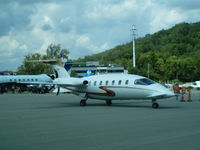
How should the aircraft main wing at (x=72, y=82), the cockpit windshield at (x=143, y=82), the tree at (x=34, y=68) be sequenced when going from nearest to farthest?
the cockpit windshield at (x=143, y=82), the aircraft main wing at (x=72, y=82), the tree at (x=34, y=68)

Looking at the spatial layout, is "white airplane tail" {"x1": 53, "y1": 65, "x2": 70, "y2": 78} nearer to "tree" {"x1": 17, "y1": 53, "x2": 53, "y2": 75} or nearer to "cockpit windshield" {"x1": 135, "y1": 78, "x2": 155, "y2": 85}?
"cockpit windshield" {"x1": 135, "y1": 78, "x2": 155, "y2": 85}

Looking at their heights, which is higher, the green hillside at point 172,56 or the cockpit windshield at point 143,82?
the green hillside at point 172,56

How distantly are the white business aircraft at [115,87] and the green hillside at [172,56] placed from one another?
67.7m

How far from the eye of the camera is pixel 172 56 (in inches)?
4385

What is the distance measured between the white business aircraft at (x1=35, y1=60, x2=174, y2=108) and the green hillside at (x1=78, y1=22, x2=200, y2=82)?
67.7 meters

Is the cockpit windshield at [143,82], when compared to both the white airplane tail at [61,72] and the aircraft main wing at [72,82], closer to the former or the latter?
Answer: the aircraft main wing at [72,82]

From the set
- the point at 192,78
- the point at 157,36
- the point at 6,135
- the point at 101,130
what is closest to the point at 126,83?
the point at 101,130

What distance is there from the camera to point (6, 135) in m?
10.3

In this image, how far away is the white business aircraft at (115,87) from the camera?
2075 cm

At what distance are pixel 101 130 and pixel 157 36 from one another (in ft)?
614

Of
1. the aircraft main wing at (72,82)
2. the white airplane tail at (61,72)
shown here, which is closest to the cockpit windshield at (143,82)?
the aircraft main wing at (72,82)

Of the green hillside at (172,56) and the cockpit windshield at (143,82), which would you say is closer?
the cockpit windshield at (143,82)

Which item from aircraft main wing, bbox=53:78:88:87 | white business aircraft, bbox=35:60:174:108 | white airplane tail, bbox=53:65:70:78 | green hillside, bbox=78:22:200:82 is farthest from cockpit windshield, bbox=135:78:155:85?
green hillside, bbox=78:22:200:82

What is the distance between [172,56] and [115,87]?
303 ft
